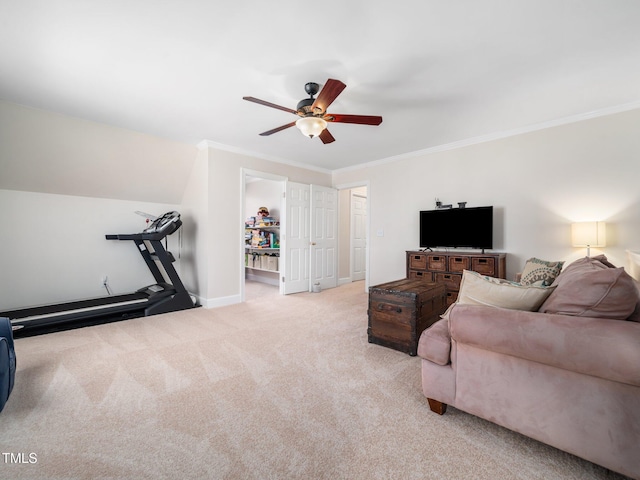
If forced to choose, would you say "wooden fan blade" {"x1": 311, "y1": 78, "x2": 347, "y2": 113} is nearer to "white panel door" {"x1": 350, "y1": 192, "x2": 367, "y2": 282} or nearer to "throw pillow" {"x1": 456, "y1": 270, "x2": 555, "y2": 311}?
"throw pillow" {"x1": 456, "y1": 270, "x2": 555, "y2": 311}

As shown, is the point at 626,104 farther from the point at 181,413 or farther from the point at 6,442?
the point at 6,442

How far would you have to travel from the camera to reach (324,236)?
5.77 meters

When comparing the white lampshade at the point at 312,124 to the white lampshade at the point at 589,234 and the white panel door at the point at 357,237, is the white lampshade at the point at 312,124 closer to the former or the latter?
the white lampshade at the point at 589,234

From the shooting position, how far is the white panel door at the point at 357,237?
652 centimetres

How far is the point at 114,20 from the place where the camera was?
185 cm

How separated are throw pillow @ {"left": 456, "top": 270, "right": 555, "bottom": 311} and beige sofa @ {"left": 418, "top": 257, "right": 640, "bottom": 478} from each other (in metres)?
0.04

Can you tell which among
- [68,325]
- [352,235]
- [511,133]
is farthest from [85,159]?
[511,133]

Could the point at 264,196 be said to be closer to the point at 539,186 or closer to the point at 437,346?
the point at 539,186

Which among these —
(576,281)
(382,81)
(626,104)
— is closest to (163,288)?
(382,81)

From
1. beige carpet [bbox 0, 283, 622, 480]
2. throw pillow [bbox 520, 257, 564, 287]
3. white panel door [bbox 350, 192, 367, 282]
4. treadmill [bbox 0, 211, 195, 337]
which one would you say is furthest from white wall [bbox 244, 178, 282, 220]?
throw pillow [bbox 520, 257, 564, 287]

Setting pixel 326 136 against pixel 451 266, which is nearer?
pixel 326 136

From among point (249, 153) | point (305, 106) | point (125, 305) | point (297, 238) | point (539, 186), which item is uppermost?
point (249, 153)

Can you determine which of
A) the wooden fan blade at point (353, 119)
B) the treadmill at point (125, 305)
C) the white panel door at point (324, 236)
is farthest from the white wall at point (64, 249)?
the wooden fan blade at point (353, 119)

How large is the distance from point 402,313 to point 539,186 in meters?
2.69
